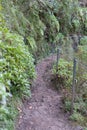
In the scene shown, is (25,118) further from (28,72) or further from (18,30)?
(18,30)

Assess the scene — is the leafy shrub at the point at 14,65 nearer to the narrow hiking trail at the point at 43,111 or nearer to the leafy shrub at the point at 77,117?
the narrow hiking trail at the point at 43,111

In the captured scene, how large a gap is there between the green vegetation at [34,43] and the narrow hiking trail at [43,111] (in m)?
0.22

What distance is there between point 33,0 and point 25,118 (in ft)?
16.5

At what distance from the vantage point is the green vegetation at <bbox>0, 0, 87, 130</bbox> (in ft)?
15.7

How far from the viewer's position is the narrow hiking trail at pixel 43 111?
4.65m

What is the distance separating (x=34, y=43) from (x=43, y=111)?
3.36 m

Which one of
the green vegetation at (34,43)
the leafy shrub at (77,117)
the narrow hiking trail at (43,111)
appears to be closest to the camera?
the narrow hiking trail at (43,111)

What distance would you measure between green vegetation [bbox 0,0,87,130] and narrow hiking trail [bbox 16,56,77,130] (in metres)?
0.22

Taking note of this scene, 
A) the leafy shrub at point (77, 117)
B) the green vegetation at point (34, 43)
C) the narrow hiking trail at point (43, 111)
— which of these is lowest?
the leafy shrub at point (77, 117)

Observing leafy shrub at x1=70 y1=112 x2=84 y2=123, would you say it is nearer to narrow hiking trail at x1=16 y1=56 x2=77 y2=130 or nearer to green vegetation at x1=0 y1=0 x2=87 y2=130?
green vegetation at x1=0 y1=0 x2=87 y2=130

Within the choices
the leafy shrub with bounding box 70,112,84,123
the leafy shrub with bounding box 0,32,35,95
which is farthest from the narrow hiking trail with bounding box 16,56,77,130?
the leafy shrub with bounding box 0,32,35,95

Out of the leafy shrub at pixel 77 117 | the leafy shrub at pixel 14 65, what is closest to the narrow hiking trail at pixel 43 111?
the leafy shrub at pixel 77 117

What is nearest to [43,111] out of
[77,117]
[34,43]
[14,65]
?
[77,117]

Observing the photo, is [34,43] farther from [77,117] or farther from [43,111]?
[77,117]
